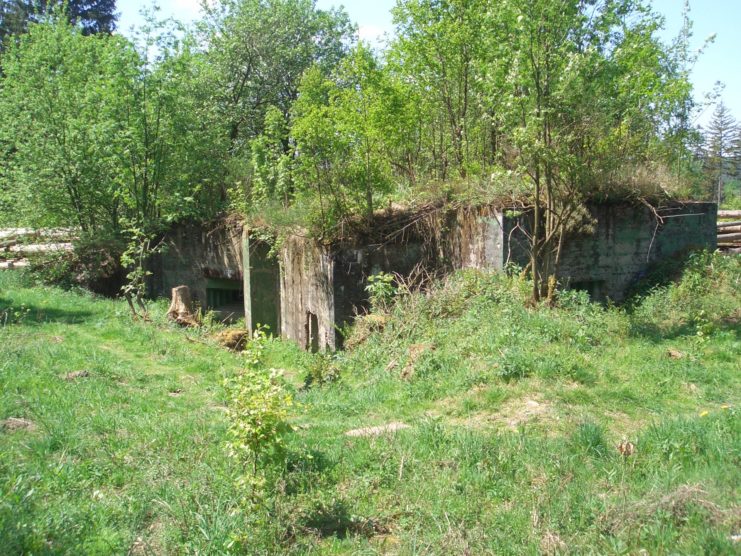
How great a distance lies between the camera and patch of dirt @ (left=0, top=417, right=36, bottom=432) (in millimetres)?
6062

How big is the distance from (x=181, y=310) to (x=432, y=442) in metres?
10.4

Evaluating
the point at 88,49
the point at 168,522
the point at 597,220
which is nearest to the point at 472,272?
the point at 597,220

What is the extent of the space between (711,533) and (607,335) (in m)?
5.44

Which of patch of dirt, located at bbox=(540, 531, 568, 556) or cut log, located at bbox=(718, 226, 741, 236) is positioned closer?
patch of dirt, located at bbox=(540, 531, 568, 556)

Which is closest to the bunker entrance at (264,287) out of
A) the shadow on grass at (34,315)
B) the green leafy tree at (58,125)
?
the shadow on grass at (34,315)

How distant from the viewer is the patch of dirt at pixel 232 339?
513 inches

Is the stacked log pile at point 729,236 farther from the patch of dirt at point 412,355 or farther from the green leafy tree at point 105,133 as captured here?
the green leafy tree at point 105,133

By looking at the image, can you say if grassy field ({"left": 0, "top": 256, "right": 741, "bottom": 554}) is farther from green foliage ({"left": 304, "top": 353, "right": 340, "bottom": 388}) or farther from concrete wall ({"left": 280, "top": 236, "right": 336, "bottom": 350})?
concrete wall ({"left": 280, "top": 236, "right": 336, "bottom": 350})

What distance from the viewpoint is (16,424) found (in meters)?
6.16

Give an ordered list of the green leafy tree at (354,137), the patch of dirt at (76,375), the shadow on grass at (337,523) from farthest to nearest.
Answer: the green leafy tree at (354,137) → the patch of dirt at (76,375) → the shadow on grass at (337,523)

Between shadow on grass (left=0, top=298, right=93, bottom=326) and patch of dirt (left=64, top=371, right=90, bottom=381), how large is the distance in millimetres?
4272

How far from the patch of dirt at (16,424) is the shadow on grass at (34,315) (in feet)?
21.1

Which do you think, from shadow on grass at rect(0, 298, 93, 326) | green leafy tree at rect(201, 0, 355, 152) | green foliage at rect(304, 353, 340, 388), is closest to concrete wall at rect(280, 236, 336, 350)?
green foliage at rect(304, 353, 340, 388)

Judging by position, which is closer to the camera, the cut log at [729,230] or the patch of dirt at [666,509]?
the patch of dirt at [666,509]
